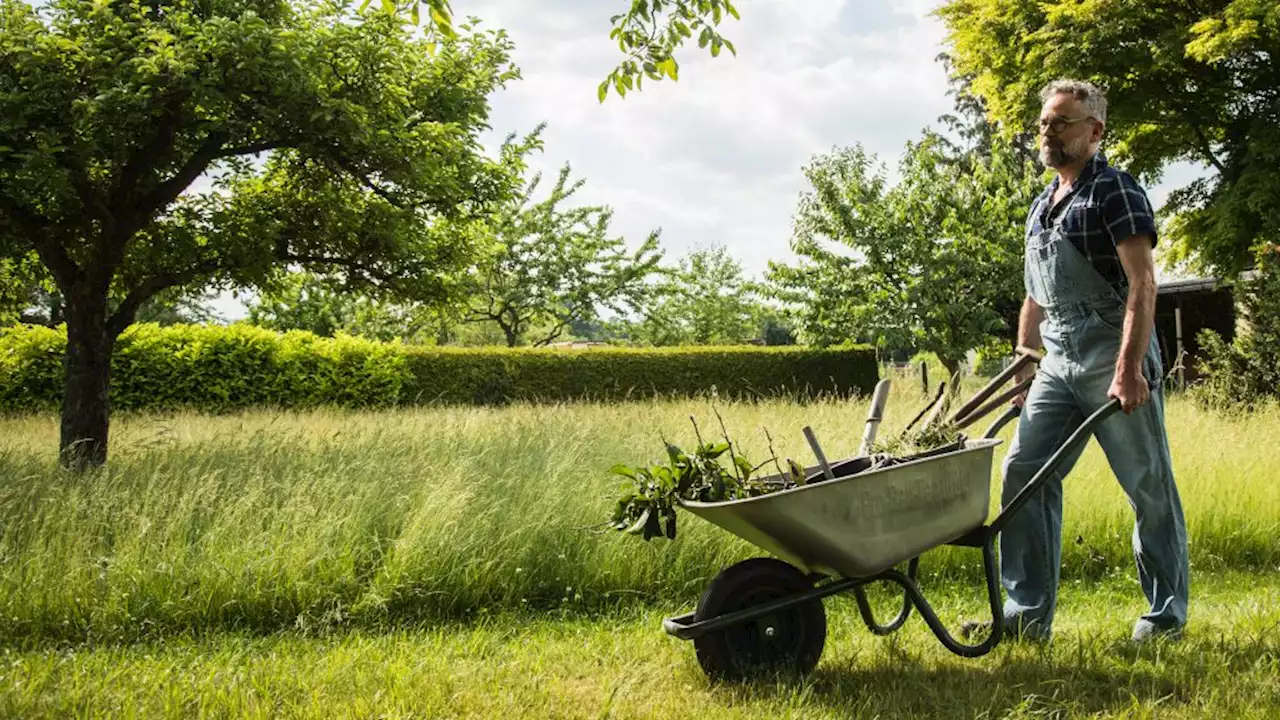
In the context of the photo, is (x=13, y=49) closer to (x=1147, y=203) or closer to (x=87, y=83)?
(x=87, y=83)

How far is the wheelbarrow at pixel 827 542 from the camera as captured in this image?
2.45m

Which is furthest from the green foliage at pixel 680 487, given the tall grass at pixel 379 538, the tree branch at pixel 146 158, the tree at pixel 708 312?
the tree at pixel 708 312

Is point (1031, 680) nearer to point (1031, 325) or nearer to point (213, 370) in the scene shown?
point (1031, 325)

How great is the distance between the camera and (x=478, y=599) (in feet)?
12.8

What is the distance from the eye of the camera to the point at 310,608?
3.69 metres

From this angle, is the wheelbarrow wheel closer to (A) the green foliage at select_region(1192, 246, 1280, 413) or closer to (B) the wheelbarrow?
(B) the wheelbarrow

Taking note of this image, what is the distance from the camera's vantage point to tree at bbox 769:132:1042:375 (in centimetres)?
1511

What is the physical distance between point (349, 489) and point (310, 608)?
97cm

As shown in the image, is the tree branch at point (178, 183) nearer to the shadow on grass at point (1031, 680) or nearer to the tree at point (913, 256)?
the shadow on grass at point (1031, 680)

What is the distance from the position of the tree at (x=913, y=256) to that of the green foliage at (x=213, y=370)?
24.9ft

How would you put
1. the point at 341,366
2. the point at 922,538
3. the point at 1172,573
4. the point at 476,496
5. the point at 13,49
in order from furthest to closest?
the point at 341,366 → the point at 13,49 → the point at 476,496 → the point at 1172,573 → the point at 922,538

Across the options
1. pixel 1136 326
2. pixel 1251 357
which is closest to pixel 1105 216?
pixel 1136 326

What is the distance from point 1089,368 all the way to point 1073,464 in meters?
0.32

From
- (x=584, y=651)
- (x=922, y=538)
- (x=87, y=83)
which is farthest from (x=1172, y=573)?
(x=87, y=83)
